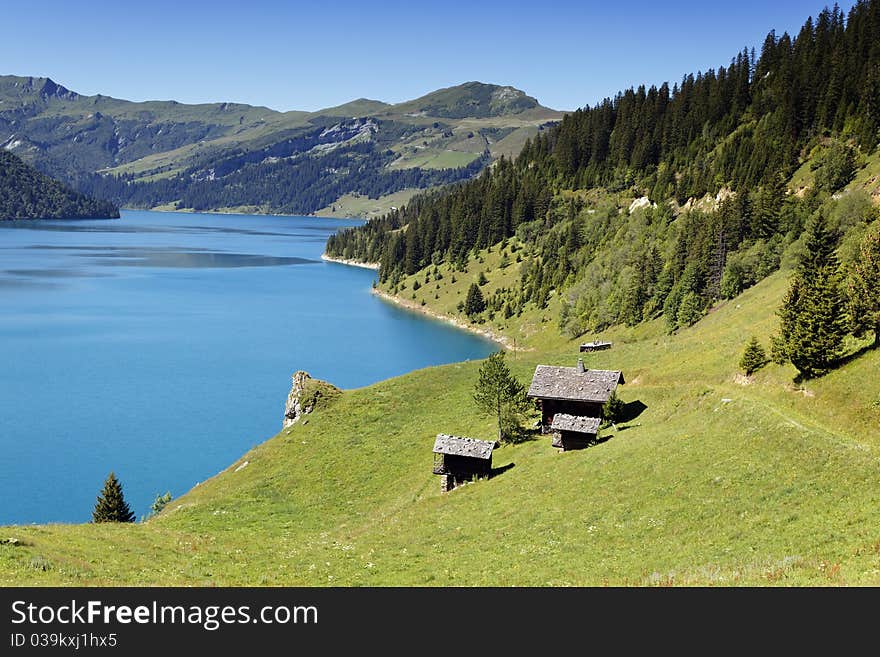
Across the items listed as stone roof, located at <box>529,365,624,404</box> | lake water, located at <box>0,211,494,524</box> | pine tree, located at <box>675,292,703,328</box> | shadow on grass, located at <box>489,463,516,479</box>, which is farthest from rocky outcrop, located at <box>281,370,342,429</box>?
pine tree, located at <box>675,292,703,328</box>

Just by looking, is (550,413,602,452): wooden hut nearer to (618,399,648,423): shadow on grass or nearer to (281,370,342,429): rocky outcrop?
(618,399,648,423): shadow on grass

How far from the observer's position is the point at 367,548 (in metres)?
36.6

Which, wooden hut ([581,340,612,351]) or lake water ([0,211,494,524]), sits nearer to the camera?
lake water ([0,211,494,524])

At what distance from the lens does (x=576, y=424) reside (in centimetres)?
5075

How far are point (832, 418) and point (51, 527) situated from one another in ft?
148

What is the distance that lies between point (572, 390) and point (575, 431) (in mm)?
5734

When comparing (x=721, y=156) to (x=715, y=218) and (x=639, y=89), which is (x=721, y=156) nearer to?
(x=715, y=218)

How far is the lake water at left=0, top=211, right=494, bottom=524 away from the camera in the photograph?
69.9 meters

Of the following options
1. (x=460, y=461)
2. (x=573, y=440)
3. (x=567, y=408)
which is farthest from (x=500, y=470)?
(x=567, y=408)

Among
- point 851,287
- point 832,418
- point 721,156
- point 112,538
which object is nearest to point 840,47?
point 721,156

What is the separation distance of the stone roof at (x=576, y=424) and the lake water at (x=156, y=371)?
39364mm

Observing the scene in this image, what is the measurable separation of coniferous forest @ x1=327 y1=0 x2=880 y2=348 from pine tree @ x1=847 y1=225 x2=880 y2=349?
8819 mm

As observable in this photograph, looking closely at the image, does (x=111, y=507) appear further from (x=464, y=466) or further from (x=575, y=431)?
(x=575, y=431)

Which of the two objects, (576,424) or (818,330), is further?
(576,424)
